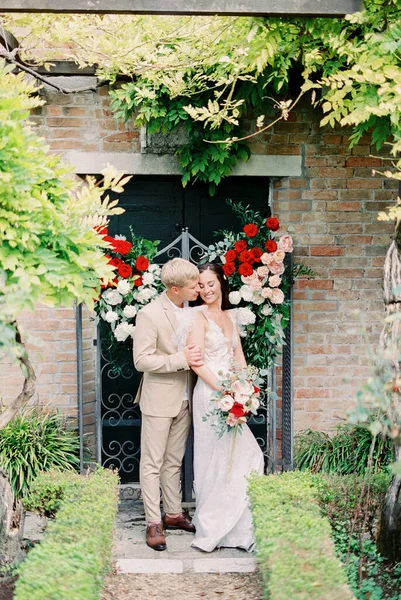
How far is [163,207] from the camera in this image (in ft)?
21.7

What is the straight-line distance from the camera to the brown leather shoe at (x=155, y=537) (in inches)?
205

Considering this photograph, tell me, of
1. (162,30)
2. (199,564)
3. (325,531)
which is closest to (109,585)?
(199,564)

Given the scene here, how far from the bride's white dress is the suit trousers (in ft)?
0.50

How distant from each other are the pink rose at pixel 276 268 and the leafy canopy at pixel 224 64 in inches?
38.2

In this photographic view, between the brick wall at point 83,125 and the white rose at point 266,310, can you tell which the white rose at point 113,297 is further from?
the brick wall at point 83,125

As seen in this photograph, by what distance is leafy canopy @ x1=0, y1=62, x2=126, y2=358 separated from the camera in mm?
→ 3561

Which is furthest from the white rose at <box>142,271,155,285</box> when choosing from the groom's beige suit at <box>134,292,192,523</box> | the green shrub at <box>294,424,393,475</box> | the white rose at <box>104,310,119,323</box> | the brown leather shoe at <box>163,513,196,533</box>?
the green shrub at <box>294,424,393,475</box>

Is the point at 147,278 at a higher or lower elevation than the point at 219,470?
higher

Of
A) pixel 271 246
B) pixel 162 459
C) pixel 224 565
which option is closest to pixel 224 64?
pixel 271 246

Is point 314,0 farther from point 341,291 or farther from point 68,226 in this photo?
point 341,291

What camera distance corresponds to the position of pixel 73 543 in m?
3.70

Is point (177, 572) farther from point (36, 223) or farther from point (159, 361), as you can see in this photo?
point (36, 223)

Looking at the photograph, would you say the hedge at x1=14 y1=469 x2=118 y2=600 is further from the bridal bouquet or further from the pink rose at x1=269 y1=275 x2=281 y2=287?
the pink rose at x1=269 y1=275 x2=281 y2=287

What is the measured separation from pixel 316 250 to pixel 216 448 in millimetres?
2112
